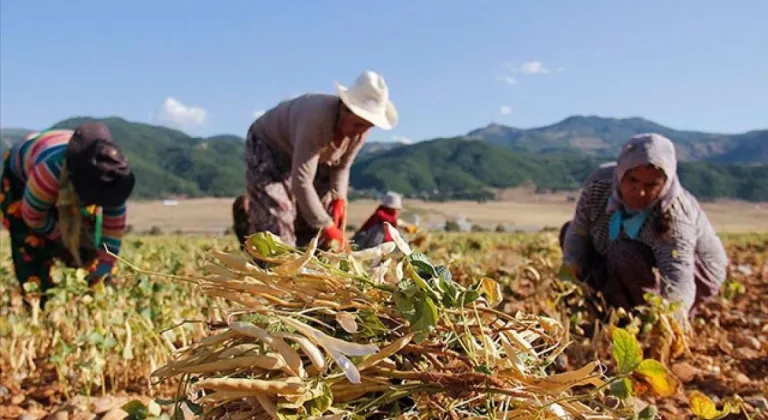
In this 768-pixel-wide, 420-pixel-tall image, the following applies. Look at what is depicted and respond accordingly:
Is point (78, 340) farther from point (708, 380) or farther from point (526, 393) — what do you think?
point (708, 380)

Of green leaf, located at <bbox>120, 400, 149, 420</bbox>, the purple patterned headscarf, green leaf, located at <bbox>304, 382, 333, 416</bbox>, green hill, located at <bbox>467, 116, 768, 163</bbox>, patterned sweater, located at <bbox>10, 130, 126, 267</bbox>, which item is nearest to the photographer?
green leaf, located at <bbox>304, 382, 333, 416</bbox>

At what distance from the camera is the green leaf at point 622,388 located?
107cm

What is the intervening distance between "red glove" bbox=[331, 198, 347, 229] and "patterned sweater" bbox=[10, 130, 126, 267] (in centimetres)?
101

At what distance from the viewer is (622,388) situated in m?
1.08

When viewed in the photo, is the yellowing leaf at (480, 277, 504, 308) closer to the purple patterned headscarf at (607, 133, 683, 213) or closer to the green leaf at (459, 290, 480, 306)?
the green leaf at (459, 290, 480, 306)

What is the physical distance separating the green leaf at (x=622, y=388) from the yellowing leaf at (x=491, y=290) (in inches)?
8.5

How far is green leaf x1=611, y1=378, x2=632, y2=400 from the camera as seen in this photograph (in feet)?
3.52

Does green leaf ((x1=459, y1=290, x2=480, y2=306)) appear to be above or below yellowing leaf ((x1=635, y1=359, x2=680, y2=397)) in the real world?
above

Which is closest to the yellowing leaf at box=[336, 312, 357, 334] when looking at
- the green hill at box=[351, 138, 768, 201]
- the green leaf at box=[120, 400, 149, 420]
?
the green leaf at box=[120, 400, 149, 420]

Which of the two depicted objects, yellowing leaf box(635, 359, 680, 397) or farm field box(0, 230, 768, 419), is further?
farm field box(0, 230, 768, 419)

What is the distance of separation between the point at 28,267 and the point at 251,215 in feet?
3.39

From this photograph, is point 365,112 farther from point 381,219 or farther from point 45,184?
point 45,184

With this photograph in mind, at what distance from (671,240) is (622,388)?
6.32 feet

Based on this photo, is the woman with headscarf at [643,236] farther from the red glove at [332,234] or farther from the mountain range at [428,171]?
the mountain range at [428,171]
